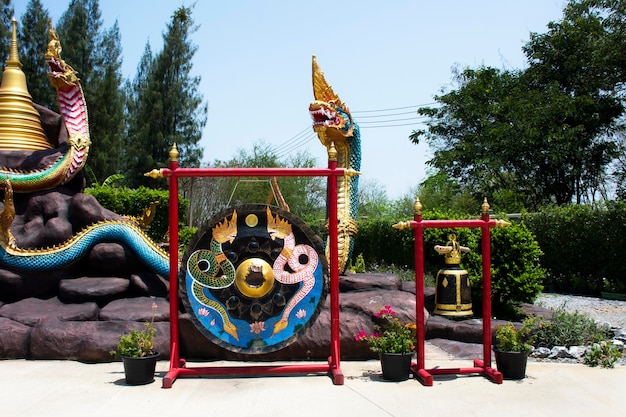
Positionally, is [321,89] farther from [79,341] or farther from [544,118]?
[544,118]

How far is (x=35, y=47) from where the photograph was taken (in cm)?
2472

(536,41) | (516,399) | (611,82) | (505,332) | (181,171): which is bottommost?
(516,399)

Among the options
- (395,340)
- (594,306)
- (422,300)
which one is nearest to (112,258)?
(395,340)

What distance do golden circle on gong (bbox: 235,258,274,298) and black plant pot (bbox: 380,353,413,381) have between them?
4.16ft

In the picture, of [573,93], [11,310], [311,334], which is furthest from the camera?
[573,93]

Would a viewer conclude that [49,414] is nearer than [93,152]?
Yes

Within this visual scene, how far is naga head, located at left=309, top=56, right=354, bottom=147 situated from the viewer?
782cm

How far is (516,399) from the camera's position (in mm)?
4793

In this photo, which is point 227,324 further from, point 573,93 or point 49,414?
point 573,93

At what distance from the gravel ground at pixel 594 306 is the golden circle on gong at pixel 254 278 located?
16.9ft

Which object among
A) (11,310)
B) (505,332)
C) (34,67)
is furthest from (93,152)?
(505,332)

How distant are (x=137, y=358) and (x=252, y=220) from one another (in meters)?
1.61

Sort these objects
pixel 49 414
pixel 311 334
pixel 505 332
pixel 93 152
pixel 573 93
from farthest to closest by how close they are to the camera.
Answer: pixel 93 152 → pixel 573 93 → pixel 311 334 → pixel 505 332 → pixel 49 414

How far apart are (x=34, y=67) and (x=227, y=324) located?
2287 centimetres
